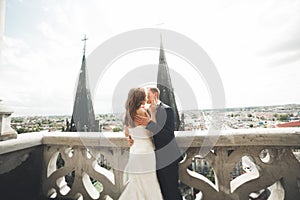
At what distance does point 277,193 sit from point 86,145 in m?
2.29

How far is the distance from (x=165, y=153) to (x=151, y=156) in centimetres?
15

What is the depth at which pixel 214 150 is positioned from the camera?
1.93m

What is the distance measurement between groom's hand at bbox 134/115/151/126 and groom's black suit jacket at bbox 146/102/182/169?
40 mm

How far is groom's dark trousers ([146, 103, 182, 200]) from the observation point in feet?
5.54

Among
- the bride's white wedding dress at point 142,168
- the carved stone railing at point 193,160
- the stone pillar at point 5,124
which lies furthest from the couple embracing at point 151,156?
the stone pillar at point 5,124

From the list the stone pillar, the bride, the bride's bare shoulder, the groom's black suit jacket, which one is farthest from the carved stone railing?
the bride's bare shoulder

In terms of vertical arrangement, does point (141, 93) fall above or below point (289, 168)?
above

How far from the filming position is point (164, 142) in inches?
67.1

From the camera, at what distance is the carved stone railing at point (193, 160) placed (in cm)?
176

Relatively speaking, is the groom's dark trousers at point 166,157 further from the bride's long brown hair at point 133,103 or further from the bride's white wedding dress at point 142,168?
the bride's long brown hair at point 133,103

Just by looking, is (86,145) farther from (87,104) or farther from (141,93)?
(87,104)

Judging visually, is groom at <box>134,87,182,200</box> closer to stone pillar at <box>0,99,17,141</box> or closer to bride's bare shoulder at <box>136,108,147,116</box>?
bride's bare shoulder at <box>136,108,147,116</box>

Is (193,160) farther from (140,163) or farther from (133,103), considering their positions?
(133,103)

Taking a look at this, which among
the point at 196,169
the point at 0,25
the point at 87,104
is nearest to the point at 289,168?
the point at 196,169
